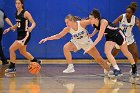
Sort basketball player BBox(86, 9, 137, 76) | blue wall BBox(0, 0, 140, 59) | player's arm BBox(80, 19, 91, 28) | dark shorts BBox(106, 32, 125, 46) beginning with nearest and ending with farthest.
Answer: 1. basketball player BBox(86, 9, 137, 76)
2. dark shorts BBox(106, 32, 125, 46)
3. player's arm BBox(80, 19, 91, 28)
4. blue wall BBox(0, 0, 140, 59)

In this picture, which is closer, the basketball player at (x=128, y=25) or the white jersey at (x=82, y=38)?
the white jersey at (x=82, y=38)

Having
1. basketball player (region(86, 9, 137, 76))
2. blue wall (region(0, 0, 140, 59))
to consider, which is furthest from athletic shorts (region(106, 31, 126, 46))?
blue wall (region(0, 0, 140, 59))

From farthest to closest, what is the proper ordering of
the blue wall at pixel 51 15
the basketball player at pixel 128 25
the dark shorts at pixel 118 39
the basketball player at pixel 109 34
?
the blue wall at pixel 51 15 < the basketball player at pixel 128 25 < the dark shorts at pixel 118 39 < the basketball player at pixel 109 34

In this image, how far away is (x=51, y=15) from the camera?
14.1 m

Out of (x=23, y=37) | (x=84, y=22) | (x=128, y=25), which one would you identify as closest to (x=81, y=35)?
(x=84, y=22)

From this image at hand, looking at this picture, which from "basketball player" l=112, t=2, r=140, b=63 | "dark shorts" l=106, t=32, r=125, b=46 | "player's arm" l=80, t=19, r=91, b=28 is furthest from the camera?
"basketball player" l=112, t=2, r=140, b=63

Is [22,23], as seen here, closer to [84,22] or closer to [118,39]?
[84,22]

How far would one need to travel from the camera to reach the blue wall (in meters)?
13.9

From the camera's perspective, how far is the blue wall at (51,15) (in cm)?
1389

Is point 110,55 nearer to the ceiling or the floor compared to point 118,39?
nearer to the floor

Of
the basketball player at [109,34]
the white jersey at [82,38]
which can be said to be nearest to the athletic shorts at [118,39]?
the basketball player at [109,34]

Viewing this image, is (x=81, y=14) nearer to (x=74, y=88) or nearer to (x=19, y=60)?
(x=19, y=60)

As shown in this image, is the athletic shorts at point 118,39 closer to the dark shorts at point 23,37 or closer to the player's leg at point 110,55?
the player's leg at point 110,55

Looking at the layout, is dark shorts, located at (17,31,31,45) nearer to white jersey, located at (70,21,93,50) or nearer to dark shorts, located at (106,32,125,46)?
white jersey, located at (70,21,93,50)
